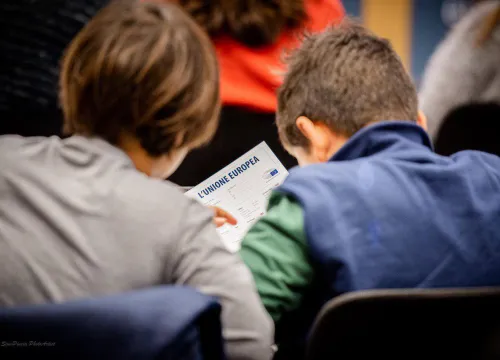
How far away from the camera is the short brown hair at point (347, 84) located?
121cm

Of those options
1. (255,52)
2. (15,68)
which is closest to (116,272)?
(255,52)

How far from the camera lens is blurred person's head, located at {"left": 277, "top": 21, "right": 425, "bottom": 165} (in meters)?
1.21

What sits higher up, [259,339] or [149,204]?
[149,204]

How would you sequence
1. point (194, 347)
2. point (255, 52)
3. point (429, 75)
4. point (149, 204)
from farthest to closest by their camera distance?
point (429, 75) < point (255, 52) < point (149, 204) < point (194, 347)

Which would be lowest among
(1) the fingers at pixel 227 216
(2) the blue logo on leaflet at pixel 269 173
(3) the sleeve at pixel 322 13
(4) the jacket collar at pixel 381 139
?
(1) the fingers at pixel 227 216

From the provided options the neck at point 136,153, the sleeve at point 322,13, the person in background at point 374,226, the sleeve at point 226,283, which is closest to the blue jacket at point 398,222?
the person in background at point 374,226

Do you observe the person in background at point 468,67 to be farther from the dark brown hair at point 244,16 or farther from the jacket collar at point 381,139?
the jacket collar at point 381,139

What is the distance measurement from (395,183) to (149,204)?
37 cm

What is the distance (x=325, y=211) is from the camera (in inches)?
39.7

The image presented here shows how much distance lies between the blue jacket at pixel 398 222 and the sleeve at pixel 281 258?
21 mm

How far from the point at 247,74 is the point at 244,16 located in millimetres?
141

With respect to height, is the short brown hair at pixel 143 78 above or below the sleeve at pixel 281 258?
above

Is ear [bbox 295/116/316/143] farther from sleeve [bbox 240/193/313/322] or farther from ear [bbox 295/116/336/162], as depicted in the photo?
sleeve [bbox 240/193/313/322]

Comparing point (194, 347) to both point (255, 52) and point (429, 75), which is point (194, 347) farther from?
point (429, 75)
